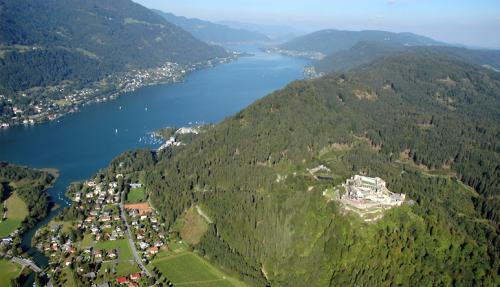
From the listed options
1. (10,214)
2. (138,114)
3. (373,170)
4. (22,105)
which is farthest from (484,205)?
(22,105)

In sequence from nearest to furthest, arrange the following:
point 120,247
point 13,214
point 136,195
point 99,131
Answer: point 120,247 < point 13,214 < point 136,195 < point 99,131

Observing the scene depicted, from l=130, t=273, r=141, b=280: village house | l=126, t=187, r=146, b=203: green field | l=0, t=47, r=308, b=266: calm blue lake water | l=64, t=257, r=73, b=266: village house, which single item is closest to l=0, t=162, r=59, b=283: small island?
l=0, t=47, r=308, b=266: calm blue lake water

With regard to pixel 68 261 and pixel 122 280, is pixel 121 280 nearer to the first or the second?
pixel 122 280

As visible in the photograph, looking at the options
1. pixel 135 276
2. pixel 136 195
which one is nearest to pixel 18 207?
pixel 136 195

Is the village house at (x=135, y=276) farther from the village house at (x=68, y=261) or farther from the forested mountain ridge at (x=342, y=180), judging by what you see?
the forested mountain ridge at (x=342, y=180)

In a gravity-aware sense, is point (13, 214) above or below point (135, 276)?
above
